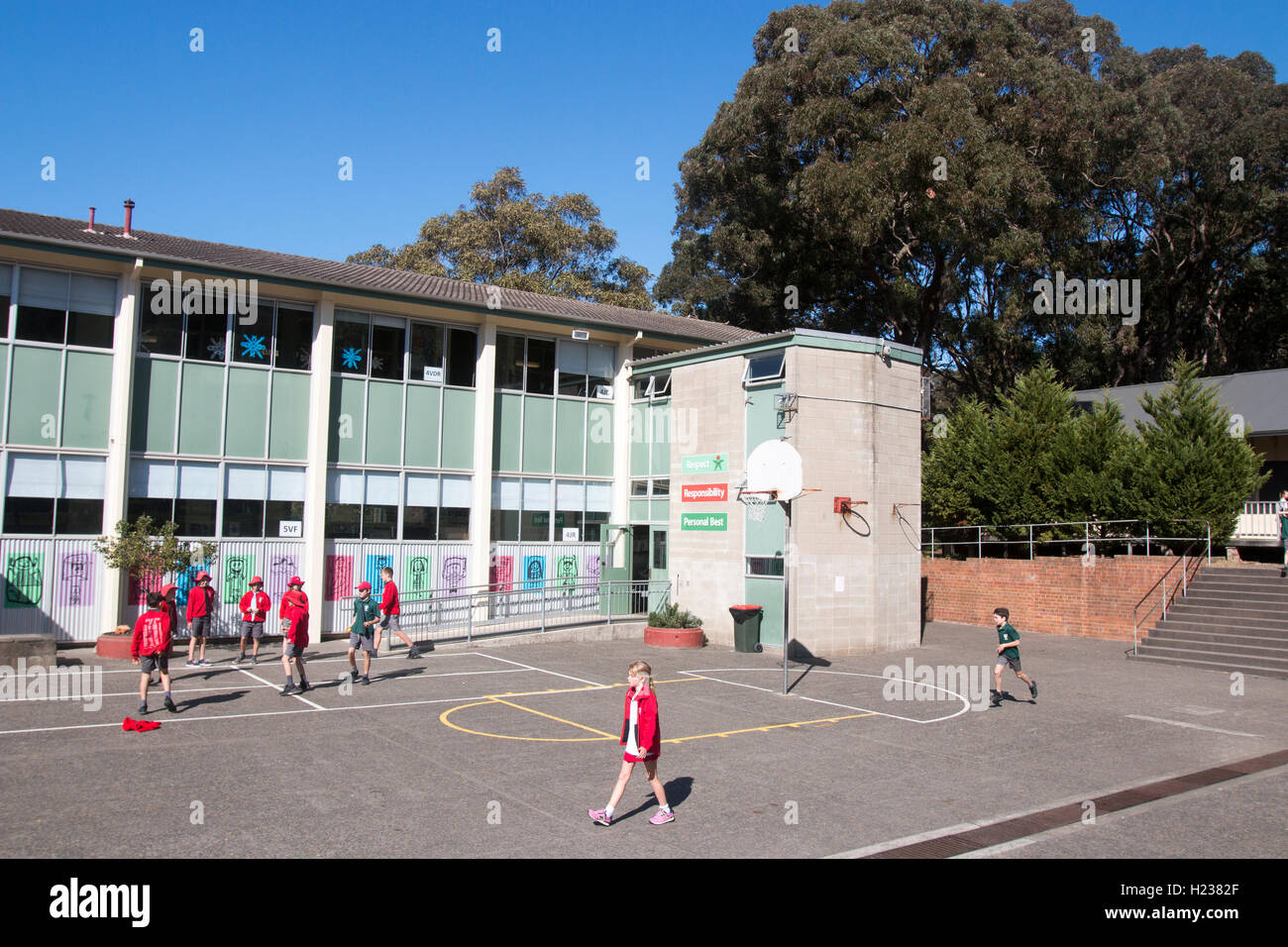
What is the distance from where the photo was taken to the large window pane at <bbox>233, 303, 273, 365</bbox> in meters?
22.0

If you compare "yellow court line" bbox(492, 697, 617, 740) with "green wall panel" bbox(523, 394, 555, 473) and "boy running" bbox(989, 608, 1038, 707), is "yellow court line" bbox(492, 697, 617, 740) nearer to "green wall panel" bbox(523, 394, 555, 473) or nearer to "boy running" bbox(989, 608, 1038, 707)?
"boy running" bbox(989, 608, 1038, 707)

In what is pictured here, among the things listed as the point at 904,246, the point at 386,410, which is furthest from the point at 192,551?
the point at 904,246

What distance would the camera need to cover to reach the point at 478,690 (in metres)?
15.9

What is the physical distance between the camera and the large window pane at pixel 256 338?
22.0 meters

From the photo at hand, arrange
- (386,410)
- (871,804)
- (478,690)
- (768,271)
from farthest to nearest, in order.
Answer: (768,271), (386,410), (478,690), (871,804)

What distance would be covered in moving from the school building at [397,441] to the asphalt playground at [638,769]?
4136 mm

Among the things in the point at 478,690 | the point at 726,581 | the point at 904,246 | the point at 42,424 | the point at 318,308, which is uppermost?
the point at 904,246

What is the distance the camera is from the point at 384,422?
23.6 meters

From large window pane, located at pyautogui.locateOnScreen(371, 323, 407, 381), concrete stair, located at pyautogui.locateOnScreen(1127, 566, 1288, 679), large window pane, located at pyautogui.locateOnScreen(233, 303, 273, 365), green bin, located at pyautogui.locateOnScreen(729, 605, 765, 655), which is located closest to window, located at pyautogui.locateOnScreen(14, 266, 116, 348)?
large window pane, located at pyautogui.locateOnScreen(233, 303, 273, 365)

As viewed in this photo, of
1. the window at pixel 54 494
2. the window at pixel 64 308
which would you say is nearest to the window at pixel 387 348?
the window at pixel 64 308

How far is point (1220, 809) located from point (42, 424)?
71.3ft

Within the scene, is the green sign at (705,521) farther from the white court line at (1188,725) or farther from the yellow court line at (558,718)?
the white court line at (1188,725)

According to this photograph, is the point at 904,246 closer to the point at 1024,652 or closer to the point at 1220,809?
the point at 1024,652

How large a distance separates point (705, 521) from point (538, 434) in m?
5.61
